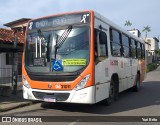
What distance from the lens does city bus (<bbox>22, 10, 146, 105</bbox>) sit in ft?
28.6

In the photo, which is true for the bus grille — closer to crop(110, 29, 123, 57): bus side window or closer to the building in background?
crop(110, 29, 123, 57): bus side window

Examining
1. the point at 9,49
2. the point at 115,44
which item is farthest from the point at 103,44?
the point at 9,49

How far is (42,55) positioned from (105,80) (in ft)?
7.12

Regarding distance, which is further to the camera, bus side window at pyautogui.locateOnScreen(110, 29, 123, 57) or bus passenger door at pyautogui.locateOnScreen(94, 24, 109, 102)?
bus side window at pyautogui.locateOnScreen(110, 29, 123, 57)

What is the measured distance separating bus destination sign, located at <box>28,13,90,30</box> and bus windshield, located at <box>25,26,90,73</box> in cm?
18

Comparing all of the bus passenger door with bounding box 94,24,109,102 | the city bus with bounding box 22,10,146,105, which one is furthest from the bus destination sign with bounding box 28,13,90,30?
the bus passenger door with bounding box 94,24,109,102

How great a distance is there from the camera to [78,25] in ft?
29.8

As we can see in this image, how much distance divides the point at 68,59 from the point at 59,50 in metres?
0.45

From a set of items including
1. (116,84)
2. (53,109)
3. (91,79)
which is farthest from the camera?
(116,84)

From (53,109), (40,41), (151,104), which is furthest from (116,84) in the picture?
(40,41)

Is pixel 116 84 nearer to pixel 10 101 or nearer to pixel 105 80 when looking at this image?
pixel 105 80

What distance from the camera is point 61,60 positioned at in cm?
894

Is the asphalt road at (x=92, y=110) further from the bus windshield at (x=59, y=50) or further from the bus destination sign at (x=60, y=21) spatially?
the bus destination sign at (x=60, y=21)

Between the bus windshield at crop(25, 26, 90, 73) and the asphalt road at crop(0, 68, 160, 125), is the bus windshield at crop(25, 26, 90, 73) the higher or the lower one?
the higher one
